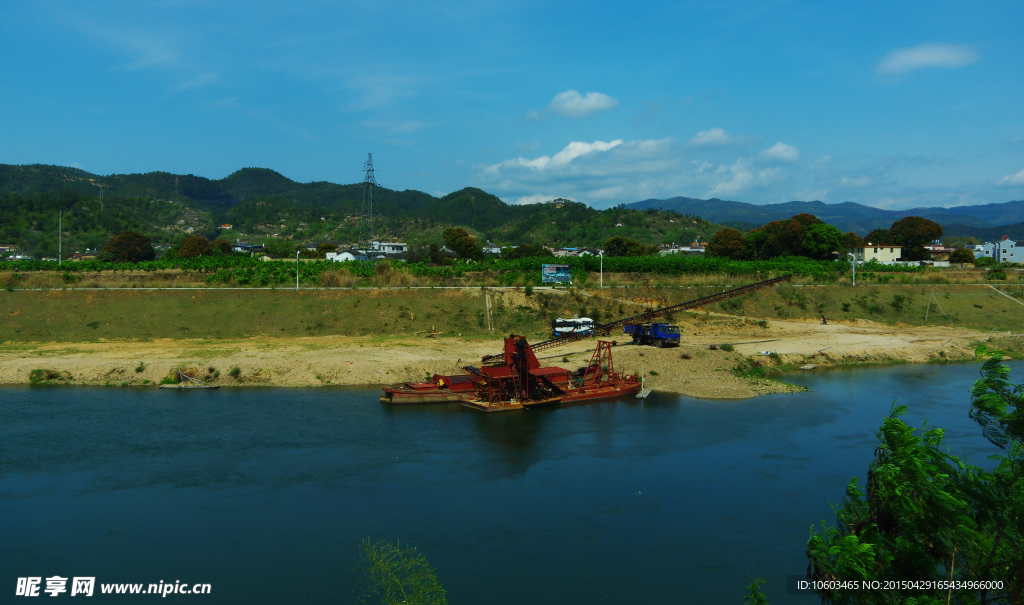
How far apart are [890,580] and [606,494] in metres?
13.2

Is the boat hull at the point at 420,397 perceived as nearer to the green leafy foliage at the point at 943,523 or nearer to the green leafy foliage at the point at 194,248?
the green leafy foliage at the point at 943,523

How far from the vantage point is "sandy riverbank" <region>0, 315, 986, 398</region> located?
1415 inches

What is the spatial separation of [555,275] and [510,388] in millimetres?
33287

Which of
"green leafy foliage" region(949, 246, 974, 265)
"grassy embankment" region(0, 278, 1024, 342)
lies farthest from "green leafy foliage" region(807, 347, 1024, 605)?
"green leafy foliage" region(949, 246, 974, 265)

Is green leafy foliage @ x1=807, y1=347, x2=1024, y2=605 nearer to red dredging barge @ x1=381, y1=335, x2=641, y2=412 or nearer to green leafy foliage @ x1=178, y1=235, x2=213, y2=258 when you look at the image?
red dredging barge @ x1=381, y1=335, x2=641, y2=412

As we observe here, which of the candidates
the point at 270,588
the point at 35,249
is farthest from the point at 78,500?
the point at 35,249

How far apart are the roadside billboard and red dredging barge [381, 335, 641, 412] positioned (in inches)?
1172

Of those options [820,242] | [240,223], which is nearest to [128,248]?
[240,223]

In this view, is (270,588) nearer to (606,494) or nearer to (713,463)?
(606,494)

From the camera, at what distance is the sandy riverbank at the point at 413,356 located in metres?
35.9

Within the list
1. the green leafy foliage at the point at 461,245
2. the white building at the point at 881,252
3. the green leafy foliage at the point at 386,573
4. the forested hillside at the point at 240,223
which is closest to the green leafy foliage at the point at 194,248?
the green leafy foliage at the point at 461,245

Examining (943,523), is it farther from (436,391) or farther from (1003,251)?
(1003,251)

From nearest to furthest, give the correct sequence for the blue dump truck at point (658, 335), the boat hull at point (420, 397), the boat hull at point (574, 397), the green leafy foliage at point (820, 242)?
the boat hull at point (574, 397) → the boat hull at point (420, 397) → the blue dump truck at point (658, 335) → the green leafy foliage at point (820, 242)

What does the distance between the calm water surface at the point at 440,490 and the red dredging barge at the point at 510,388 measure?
2.55ft
